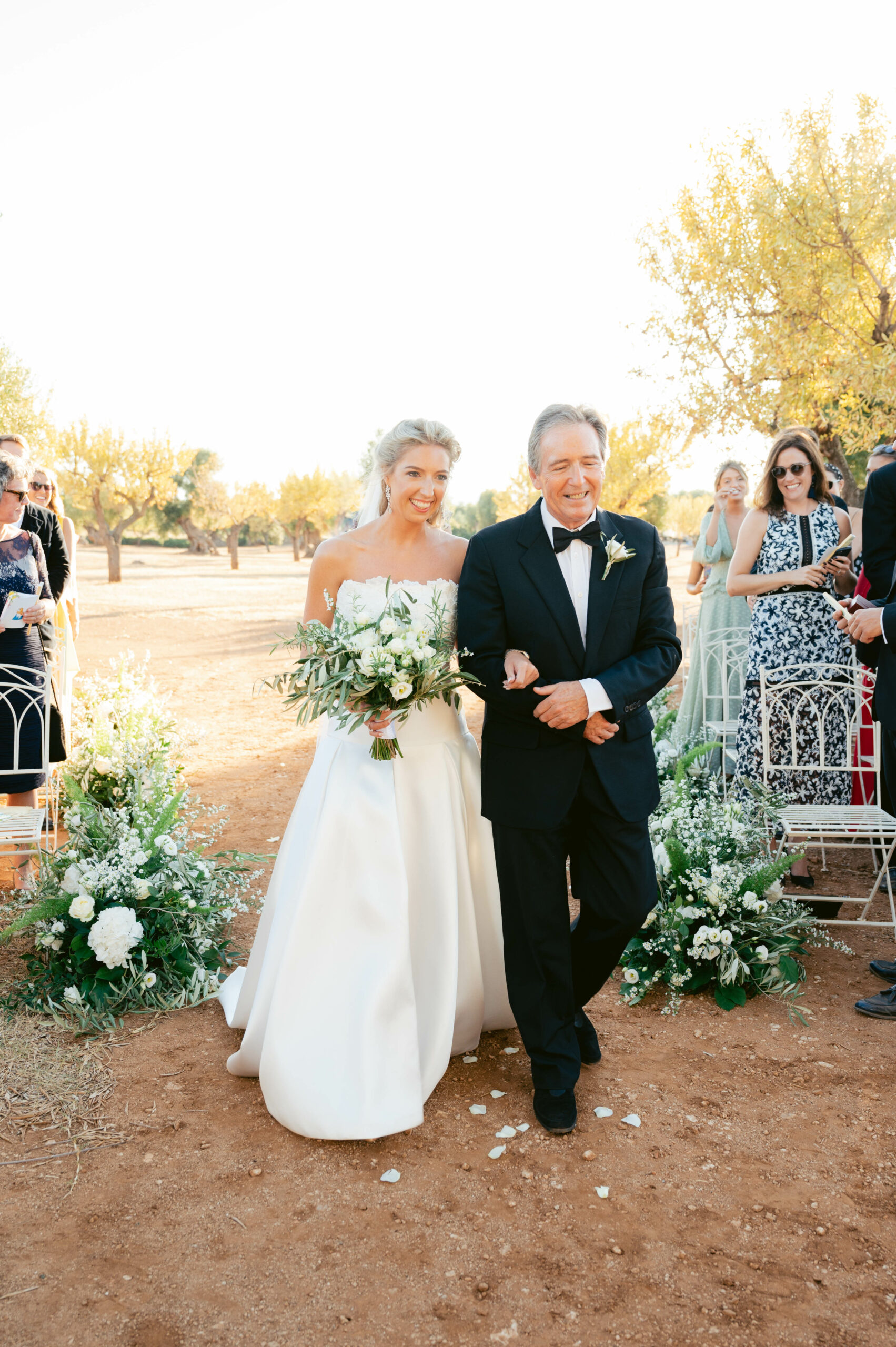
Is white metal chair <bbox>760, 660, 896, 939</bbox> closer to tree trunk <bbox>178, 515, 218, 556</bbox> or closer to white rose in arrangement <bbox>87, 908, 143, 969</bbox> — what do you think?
white rose in arrangement <bbox>87, 908, 143, 969</bbox>

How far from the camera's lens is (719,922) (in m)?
4.43

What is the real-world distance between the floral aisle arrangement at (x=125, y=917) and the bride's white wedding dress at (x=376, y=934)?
0.68 m

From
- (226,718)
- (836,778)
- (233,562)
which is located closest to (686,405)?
(226,718)

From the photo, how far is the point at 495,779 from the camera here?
11.1ft

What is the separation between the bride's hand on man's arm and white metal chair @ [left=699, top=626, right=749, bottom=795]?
420 centimetres

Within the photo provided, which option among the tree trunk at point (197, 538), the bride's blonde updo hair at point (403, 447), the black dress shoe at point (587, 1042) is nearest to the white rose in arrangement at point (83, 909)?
the bride's blonde updo hair at point (403, 447)

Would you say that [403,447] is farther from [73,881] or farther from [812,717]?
[812,717]

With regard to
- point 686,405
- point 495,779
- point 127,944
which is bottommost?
point 127,944

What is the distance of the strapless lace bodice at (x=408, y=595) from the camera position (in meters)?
3.67

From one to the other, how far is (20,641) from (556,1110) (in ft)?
13.2

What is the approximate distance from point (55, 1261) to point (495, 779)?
1.93 m

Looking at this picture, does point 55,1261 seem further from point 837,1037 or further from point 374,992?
point 837,1037

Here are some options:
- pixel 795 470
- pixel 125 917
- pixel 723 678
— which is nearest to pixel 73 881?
pixel 125 917

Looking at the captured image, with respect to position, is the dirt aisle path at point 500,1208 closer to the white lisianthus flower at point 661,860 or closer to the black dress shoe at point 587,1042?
the black dress shoe at point 587,1042
